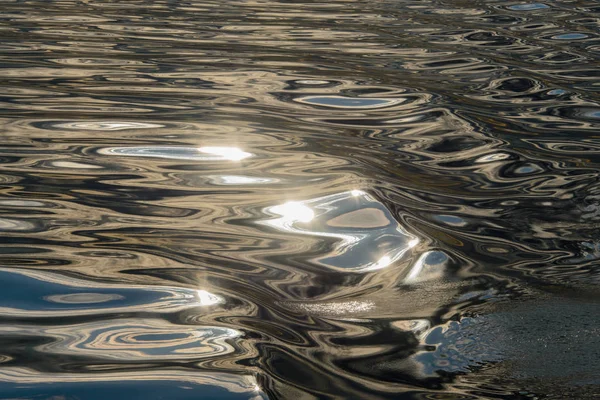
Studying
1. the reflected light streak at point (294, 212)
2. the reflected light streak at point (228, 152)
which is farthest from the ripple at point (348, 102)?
the reflected light streak at point (294, 212)

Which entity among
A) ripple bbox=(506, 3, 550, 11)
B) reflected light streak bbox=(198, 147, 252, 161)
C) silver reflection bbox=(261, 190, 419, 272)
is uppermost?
ripple bbox=(506, 3, 550, 11)

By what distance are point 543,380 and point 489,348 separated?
108 mm

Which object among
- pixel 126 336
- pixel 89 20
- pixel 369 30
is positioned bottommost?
pixel 126 336

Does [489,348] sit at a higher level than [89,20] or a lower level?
lower

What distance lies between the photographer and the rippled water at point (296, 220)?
112 cm

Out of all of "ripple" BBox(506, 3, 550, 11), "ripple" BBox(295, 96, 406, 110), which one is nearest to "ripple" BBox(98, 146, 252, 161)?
"ripple" BBox(295, 96, 406, 110)

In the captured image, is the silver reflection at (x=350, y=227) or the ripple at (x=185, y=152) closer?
the silver reflection at (x=350, y=227)

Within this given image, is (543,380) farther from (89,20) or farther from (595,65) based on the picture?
(89,20)

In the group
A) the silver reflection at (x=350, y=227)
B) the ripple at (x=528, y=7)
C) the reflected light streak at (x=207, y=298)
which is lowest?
the silver reflection at (x=350, y=227)

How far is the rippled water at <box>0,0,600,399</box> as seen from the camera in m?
1.12

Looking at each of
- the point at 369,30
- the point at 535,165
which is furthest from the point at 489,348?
the point at 369,30

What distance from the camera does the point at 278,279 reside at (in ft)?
4.69

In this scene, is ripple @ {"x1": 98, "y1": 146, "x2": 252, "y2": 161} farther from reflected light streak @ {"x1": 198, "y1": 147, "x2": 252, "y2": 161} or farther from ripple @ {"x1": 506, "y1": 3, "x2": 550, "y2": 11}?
ripple @ {"x1": 506, "y1": 3, "x2": 550, "y2": 11}

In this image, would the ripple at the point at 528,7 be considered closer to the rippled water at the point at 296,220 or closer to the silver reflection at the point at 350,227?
the rippled water at the point at 296,220
